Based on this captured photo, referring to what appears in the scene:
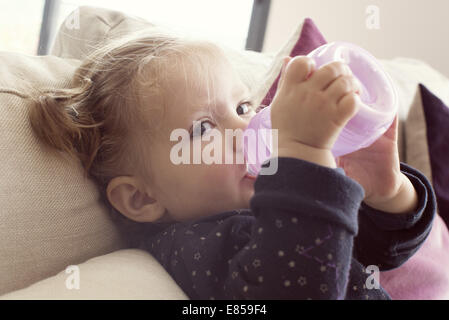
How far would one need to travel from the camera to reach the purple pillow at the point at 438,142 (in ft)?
3.42

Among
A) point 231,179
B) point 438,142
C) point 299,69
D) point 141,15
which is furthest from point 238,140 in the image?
point 141,15

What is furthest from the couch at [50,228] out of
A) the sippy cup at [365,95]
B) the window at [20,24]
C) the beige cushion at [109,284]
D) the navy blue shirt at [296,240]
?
the window at [20,24]

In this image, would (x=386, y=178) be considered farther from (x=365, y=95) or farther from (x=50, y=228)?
(x=50, y=228)

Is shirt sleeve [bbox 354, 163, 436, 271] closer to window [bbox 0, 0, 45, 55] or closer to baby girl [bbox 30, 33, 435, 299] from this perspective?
baby girl [bbox 30, 33, 435, 299]

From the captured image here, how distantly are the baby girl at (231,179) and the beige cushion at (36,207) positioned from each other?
0.10ft

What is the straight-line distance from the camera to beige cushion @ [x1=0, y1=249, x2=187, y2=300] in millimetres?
557

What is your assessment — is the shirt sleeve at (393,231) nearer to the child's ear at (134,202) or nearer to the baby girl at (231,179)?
the baby girl at (231,179)

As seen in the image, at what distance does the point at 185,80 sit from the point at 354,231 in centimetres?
37

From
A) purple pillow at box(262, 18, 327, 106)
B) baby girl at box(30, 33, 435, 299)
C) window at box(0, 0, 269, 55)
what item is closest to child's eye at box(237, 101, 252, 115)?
baby girl at box(30, 33, 435, 299)

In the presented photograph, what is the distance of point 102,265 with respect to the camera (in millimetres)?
638

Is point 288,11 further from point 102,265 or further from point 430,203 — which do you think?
point 102,265

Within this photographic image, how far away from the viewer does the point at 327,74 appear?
1.67 ft

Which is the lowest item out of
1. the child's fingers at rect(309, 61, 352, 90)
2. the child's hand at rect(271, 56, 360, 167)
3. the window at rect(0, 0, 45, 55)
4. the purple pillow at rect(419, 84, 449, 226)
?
the window at rect(0, 0, 45, 55)

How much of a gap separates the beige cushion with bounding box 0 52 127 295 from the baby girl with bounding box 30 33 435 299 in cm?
3
